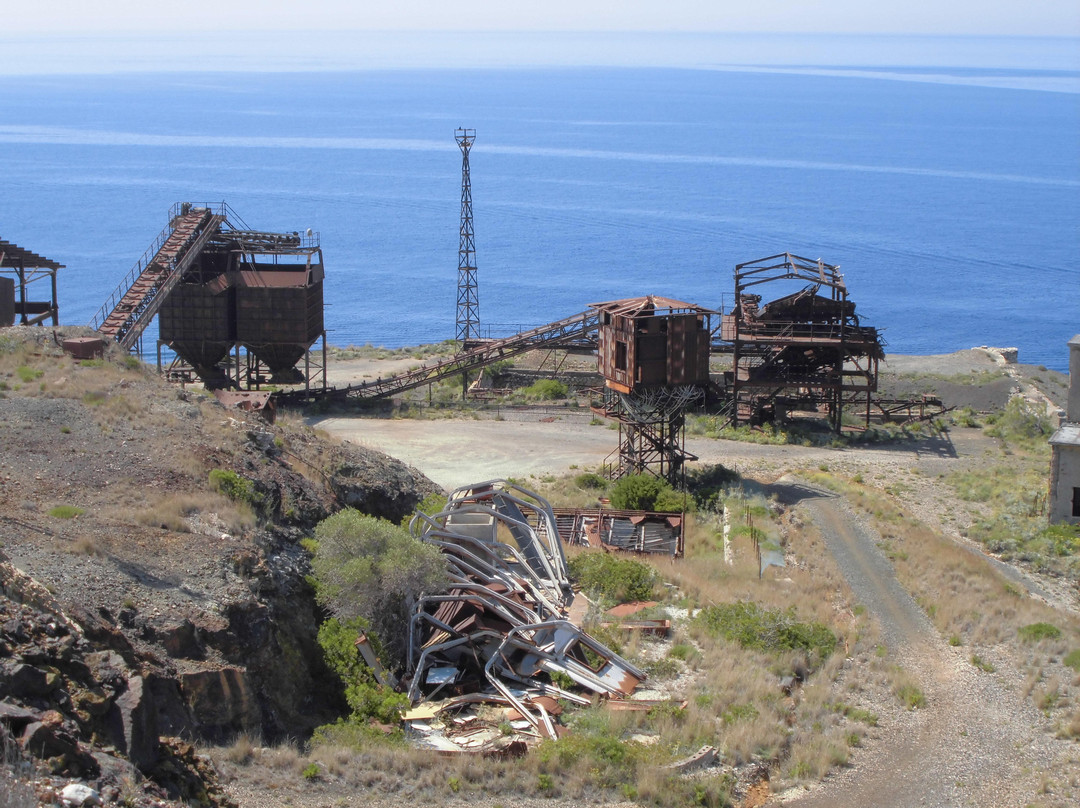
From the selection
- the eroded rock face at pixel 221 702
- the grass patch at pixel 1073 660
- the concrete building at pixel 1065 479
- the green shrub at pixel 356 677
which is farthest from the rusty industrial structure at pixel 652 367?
the eroded rock face at pixel 221 702

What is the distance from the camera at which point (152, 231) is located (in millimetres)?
141125

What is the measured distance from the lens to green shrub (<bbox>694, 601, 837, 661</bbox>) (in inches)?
896

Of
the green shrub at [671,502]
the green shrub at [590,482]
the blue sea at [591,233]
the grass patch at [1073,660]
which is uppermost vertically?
the blue sea at [591,233]

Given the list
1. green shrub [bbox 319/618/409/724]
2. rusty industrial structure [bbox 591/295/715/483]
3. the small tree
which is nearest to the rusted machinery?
rusty industrial structure [bbox 591/295/715/483]

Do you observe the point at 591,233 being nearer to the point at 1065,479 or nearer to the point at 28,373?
the point at 1065,479

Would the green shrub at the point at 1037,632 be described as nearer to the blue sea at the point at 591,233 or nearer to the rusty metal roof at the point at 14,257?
the rusty metal roof at the point at 14,257

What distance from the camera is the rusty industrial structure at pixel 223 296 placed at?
4966 centimetres

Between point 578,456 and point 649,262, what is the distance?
90.6 meters

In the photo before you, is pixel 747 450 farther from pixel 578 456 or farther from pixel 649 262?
pixel 649 262

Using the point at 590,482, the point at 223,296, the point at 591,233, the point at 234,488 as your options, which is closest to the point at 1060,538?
the point at 590,482

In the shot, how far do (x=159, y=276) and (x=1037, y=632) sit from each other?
3737 centimetres

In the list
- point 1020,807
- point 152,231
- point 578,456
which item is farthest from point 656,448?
point 152,231

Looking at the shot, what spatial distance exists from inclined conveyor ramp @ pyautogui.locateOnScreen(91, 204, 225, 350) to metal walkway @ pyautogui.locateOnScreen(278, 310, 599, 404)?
859cm

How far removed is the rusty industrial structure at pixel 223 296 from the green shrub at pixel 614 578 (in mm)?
26526
